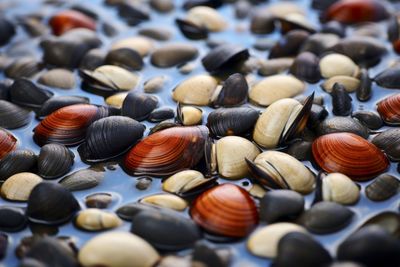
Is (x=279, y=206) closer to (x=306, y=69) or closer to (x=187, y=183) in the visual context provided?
(x=187, y=183)

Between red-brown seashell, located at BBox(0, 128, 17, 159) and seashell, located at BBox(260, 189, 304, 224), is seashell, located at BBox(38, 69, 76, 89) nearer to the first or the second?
red-brown seashell, located at BBox(0, 128, 17, 159)

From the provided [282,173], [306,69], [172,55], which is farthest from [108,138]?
[306,69]

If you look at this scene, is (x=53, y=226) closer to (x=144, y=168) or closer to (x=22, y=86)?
(x=144, y=168)

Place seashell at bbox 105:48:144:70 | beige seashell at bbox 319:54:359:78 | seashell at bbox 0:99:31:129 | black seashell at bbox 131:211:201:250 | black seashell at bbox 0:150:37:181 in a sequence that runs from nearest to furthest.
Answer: black seashell at bbox 131:211:201:250 < black seashell at bbox 0:150:37:181 < seashell at bbox 0:99:31:129 < beige seashell at bbox 319:54:359:78 < seashell at bbox 105:48:144:70

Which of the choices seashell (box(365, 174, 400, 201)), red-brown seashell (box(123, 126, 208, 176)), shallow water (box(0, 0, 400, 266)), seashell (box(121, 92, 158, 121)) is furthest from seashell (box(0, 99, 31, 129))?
seashell (box(365, 174, 400, 201))

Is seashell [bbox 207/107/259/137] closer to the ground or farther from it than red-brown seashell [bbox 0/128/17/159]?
farther from it

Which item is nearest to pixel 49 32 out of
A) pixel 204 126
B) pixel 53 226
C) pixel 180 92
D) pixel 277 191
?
pixel 180 92

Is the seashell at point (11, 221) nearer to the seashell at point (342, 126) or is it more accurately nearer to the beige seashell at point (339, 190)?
the beige seashell at point (339, 190)
